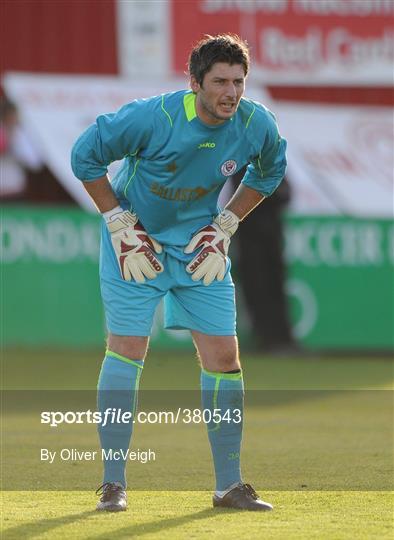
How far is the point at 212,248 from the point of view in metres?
6.18

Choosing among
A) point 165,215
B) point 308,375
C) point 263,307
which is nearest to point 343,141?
point 263,307

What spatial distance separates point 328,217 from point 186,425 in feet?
19.2

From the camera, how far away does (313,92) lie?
17828 millimetres

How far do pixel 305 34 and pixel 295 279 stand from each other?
457 cm

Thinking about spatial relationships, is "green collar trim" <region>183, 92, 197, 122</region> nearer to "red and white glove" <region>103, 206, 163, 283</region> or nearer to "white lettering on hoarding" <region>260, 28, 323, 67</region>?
"red and white glove" <region>103, 206, 163, 283</region>

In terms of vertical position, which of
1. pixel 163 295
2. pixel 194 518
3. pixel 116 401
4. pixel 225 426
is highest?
pixel 163 295

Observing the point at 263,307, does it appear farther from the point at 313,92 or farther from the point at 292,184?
the point at 313,92

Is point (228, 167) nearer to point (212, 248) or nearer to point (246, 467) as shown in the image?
point (212, 248)

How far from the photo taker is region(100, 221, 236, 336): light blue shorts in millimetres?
6055

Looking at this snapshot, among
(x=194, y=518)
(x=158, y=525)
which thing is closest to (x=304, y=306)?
(x=194, y=518)

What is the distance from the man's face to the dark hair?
2 centimetres

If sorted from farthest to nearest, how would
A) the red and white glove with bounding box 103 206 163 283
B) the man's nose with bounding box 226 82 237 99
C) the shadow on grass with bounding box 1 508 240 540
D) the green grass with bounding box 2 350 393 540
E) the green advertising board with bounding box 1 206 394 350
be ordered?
the green advertising board with bounding box 1 206 394 350
the red and white glove with bounding box 103 206 163 283
the man's nose with bounding box 226 82 237 99
the green grass with bounding box 2 350 393 540
the shadow on grass with bounding box 1 508 240 540

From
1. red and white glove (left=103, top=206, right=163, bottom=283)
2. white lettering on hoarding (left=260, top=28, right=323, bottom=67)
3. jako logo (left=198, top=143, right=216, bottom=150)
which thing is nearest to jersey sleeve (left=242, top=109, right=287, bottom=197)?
jako logo (left=198, top=143, right=216, bottom=150)

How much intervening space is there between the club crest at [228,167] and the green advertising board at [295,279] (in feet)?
27.2
